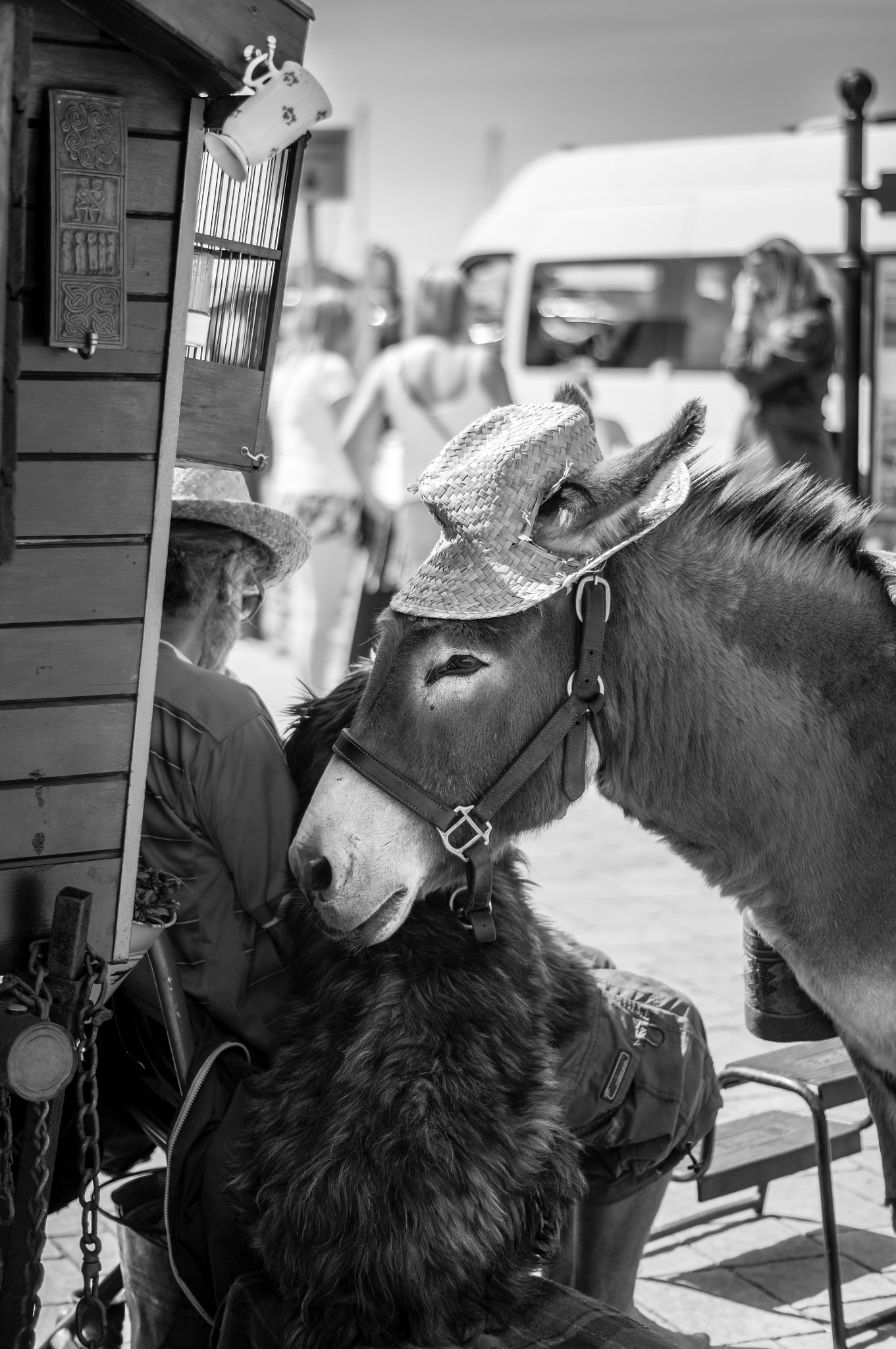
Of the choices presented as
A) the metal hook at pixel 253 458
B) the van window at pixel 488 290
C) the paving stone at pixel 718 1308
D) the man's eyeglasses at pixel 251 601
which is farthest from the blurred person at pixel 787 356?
the van window at pixel 488 290

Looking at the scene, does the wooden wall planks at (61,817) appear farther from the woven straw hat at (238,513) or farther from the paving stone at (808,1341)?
the paving stone at (808,1341)

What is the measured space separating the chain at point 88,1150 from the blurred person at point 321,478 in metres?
5.59

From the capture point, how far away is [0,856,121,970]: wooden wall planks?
1.89 metres

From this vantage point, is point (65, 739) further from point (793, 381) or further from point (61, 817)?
point (793, 381)

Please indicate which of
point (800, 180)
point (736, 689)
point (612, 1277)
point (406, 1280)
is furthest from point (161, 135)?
point (800, 180)

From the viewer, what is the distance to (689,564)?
213 centimetres

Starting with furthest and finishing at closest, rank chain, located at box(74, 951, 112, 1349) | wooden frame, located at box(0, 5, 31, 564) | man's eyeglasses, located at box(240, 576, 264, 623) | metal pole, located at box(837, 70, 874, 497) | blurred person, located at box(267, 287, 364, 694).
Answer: blurred person, located at box(267, 287, 364, 694), metal pole, located at box(837, 70, 874, 497), man's eyeglasses, located at box(240, 576, 264, 623), chain, located at box(74, 951, 112, 1349), wooden frame, located at box(0, 5, 31, 564)

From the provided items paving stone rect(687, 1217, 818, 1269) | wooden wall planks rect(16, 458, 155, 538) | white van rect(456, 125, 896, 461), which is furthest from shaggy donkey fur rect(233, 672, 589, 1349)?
white van rect(456, 125, 896, 461)

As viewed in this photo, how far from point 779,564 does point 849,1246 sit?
2.02m

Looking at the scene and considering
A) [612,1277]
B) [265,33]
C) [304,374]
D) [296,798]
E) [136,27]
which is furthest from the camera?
[304,374]

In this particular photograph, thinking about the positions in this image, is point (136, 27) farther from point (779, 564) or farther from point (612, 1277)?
point (612, 1277)

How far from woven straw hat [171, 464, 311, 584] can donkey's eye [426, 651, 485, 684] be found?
0.61 m

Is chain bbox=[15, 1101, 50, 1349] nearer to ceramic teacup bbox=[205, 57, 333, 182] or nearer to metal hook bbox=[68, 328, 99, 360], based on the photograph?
metal hook bbox=[68, 328, 99, 360]

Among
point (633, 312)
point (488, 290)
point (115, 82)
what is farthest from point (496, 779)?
point (488, 290)
